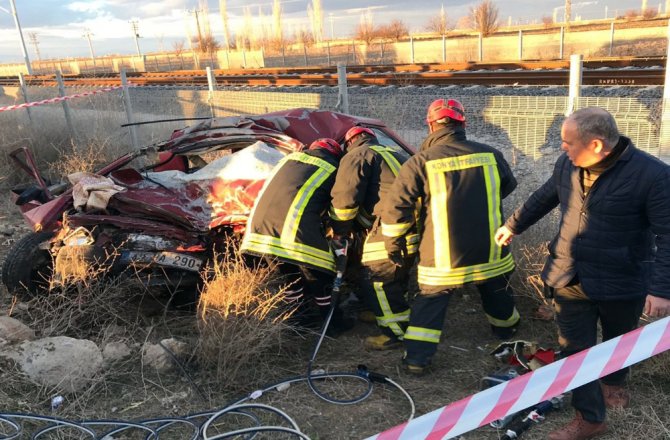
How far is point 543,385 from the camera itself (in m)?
2.01

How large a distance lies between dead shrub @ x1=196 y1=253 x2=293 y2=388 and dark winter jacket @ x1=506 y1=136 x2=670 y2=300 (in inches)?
68.6

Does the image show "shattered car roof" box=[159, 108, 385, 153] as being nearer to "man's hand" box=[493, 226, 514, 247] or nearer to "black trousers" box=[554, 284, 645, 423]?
"man's hand" box=[493, 226, 514, 247]

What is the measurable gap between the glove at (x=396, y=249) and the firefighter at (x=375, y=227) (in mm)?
115

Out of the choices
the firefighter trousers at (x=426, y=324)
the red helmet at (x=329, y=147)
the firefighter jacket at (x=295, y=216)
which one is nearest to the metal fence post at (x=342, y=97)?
the red helmet at (x=329, y=147)

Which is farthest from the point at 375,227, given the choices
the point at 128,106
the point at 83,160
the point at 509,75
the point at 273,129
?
the point at 509,75

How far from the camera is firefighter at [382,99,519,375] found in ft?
11.4

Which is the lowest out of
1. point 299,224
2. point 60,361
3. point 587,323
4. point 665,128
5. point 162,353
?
point 162,353

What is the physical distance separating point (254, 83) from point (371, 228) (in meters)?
14.5

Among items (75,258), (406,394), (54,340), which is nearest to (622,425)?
(406,394)

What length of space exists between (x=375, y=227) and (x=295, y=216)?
0.58 m

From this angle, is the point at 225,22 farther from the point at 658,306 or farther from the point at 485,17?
the point at 658,306

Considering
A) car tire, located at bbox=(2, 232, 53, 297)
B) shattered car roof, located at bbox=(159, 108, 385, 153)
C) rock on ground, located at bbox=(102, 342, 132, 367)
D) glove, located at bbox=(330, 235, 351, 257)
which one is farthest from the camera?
shattered car roof, located at bbox=(159, 108, 385, 153)

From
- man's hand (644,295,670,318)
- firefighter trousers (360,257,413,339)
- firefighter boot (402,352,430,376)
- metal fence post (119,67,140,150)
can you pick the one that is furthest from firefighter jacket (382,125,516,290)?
metal fence post (119,67,140,150)

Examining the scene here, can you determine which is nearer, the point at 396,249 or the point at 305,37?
the point at 396,249
